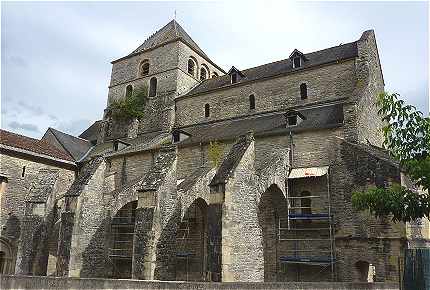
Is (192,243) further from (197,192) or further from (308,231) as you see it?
(308,231)

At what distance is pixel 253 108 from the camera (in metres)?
22.4

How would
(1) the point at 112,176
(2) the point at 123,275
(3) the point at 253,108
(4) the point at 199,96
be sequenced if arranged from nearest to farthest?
(2) the point at 123,275 < (1) the point at 112,176 < (3) the point at 253,108 < (4) the point at 199,96

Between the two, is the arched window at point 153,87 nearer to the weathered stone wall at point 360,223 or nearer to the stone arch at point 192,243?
the stone arch at point 192,243

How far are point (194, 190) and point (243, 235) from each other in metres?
3.17

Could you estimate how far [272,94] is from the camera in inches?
864

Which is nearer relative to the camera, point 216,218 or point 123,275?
point 216,218

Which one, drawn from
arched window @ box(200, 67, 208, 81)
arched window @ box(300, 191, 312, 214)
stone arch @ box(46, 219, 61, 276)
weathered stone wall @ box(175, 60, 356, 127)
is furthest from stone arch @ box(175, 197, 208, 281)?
arched window @ box(200, 67, 208, 81)

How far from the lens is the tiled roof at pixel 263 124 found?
690 inches

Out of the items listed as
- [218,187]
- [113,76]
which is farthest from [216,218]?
[113,76]

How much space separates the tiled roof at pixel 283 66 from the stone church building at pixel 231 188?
13cm

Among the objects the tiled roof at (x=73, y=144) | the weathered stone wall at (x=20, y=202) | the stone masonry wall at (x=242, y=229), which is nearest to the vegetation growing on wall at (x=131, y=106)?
the tiled roof at (x=73, y=144)

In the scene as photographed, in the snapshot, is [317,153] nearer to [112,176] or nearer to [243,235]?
[243,235]

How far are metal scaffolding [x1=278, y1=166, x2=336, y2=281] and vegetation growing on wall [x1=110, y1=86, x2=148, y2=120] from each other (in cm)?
1330

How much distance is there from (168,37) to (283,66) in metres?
10.0
